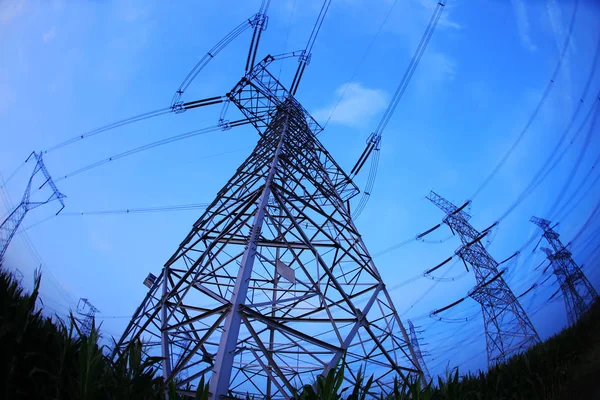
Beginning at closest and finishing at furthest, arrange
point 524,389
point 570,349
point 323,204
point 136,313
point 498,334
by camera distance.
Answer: point 524,389 < point 136,313 < point 570,349 < point 323,204 < point 498,334

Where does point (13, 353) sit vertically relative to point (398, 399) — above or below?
above

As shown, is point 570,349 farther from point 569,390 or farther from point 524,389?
point 524,389

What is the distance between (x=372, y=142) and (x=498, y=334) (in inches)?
419

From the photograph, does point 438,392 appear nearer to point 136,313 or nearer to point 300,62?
point 136,313

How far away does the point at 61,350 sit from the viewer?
1.74 metres

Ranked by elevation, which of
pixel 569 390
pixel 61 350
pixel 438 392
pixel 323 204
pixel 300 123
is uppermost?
pixel 300 123

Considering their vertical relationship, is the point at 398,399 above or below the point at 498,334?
below

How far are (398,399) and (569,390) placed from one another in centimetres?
415

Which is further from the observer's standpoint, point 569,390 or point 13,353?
point 569,390

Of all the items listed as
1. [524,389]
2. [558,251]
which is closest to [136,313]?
[524,389]

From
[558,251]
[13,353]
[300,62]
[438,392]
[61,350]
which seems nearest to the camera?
[13,353]

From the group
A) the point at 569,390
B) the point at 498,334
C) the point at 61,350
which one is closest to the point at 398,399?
the point at 61,350

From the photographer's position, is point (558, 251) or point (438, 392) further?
point (558, 251)

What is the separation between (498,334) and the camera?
1369 cm
